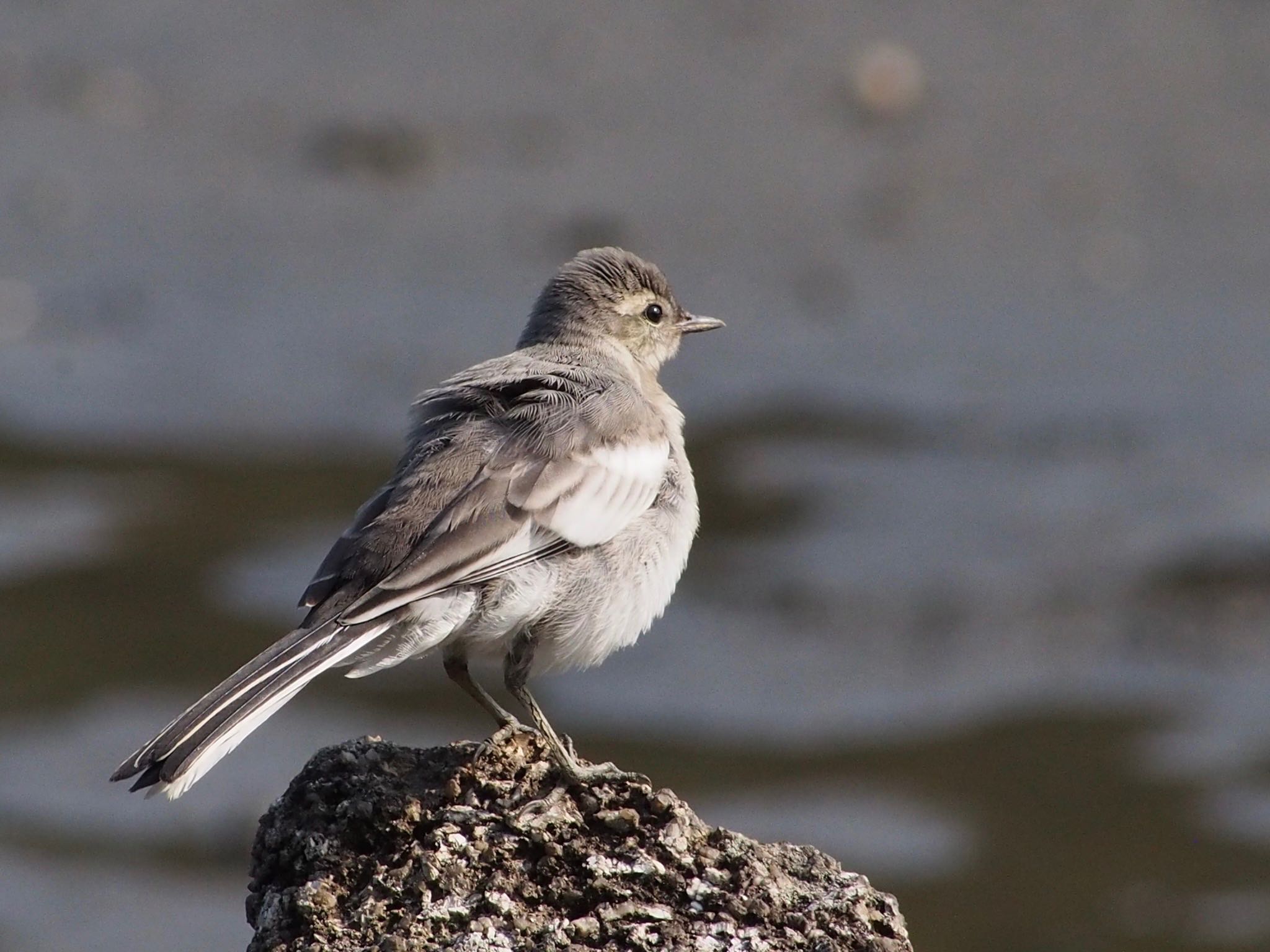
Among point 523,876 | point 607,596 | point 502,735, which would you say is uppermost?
point 607,596

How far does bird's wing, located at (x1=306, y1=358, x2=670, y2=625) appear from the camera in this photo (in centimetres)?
734

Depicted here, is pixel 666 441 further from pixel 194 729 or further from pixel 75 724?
pixel 75 724

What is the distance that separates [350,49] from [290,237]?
215 centimetres

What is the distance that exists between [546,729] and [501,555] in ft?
2.06

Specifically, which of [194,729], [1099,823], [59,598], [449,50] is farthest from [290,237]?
[194,729]

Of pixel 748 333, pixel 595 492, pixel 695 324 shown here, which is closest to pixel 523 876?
pixel 595 492

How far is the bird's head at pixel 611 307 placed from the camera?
968 cm

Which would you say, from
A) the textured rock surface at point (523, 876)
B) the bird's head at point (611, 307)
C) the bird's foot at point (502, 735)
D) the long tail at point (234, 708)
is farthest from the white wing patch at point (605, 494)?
the bird's head at point (611, 307)

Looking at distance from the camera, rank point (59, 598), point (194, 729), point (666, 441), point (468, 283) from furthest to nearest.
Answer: point (468, 283) < point (59, 598) < point (666, 441) < point (194, 729)

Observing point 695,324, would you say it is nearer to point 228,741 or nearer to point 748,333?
point 228,741

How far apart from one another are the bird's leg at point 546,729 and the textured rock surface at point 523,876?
0.20 ft

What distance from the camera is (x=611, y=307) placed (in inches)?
384

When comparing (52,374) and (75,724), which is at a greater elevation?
(52,374)

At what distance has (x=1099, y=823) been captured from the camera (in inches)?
748
